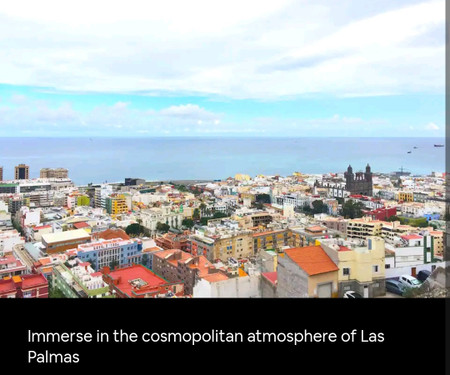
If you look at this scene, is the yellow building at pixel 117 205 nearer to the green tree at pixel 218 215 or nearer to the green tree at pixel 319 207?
the green tree at pixel 218 215

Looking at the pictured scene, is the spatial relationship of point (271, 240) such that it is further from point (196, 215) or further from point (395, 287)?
point (395, 287)

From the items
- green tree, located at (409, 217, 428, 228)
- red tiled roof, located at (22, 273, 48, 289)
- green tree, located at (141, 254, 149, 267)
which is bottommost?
green tree, located at (141, 254, 149, 267)

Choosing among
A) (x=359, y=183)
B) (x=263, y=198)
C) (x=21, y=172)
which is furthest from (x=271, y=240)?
(x=21, y=172)

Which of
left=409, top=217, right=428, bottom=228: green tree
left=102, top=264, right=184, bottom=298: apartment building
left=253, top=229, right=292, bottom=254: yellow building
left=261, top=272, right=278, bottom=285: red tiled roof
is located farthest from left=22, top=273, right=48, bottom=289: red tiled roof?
left=409, top=217, right=428, bottom=228: green tree

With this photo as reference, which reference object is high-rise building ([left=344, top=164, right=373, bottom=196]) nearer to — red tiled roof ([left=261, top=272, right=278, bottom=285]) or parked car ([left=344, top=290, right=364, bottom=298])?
red tiled roof ([left=261, top=272, right=278, bottom=285])

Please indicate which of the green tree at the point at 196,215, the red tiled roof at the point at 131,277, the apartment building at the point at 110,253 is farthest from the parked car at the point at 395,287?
the green tree at the point at 196,215
